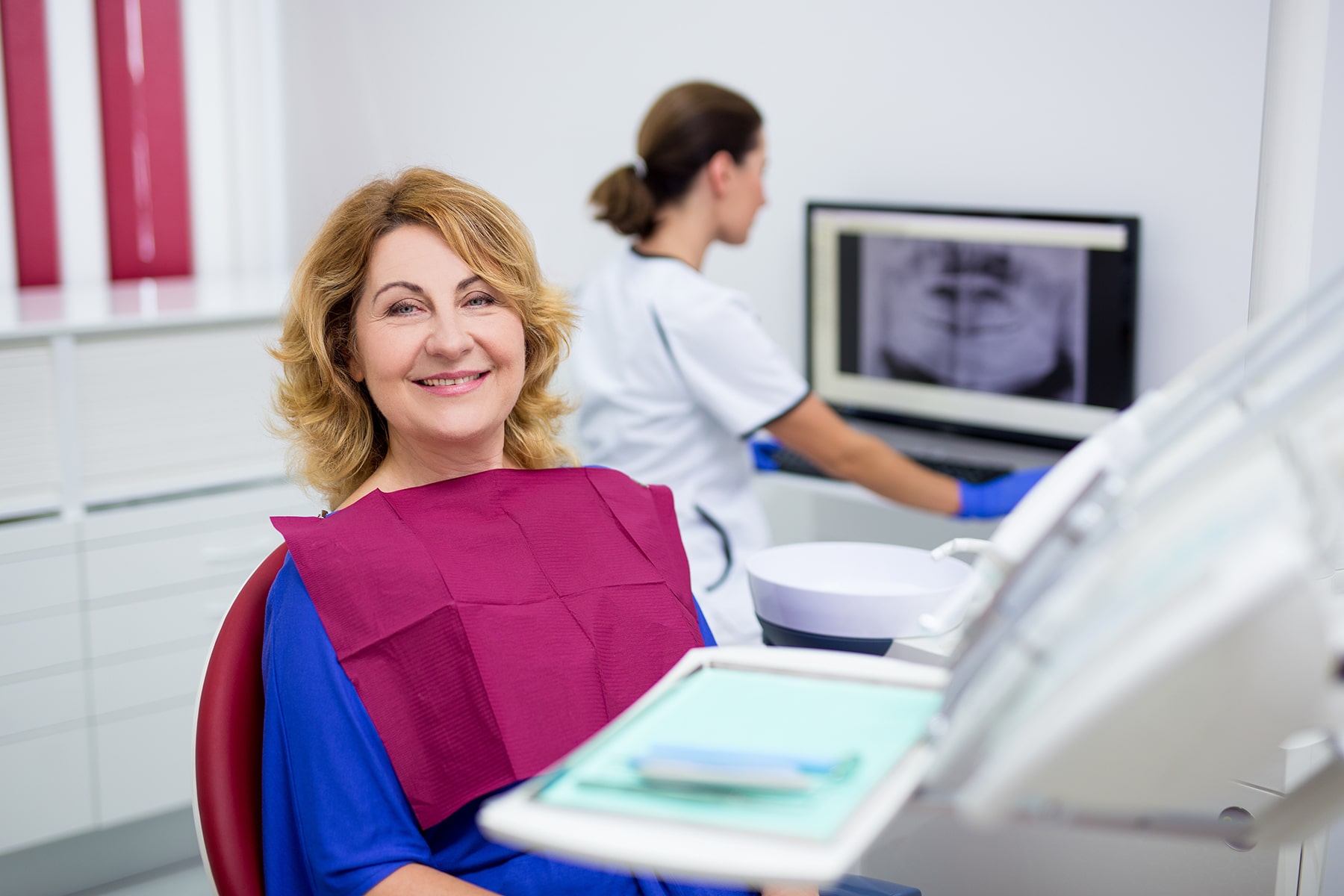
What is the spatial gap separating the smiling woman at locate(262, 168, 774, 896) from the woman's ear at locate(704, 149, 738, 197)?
0.76 metres

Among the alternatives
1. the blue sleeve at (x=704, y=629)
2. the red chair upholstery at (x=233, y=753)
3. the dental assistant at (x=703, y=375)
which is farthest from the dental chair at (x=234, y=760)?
the dental assistant at (x=703, y=375)

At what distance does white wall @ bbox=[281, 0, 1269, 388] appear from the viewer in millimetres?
2201

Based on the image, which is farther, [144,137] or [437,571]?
[144,137]

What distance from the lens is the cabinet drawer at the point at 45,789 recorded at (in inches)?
95.5

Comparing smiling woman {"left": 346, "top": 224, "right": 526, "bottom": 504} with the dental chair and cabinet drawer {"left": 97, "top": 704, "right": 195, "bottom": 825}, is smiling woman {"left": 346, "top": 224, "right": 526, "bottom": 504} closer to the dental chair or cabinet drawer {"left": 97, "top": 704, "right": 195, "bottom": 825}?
the dental chair

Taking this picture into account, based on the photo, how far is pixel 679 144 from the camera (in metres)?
2.15

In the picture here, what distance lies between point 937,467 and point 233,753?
164cm

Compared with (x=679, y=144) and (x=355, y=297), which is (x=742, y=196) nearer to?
(x=679, y=144)

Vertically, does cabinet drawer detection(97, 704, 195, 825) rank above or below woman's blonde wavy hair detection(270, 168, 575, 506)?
below

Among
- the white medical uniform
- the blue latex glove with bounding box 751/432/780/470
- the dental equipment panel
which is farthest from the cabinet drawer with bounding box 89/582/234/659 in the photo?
the dental equipment panel

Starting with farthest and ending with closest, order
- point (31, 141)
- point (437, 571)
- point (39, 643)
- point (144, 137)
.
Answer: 1. point (144, 137)
2. point (31, 141)
3. point (39, 643)
4. point (437, 571)

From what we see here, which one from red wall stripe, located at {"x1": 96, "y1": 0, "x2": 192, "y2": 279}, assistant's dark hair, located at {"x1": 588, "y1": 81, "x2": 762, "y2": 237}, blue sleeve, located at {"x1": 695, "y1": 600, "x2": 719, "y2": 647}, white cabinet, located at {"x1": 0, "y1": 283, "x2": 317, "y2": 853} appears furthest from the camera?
red wall stripe, located at {"x1": 96, "y1": 0, "x2": 192, "y2": 279}

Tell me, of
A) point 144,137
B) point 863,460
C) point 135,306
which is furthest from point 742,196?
point 144,137

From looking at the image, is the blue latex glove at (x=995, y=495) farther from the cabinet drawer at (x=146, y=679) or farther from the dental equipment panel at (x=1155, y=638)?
the cabinet drawer at (x=146, y=679)
